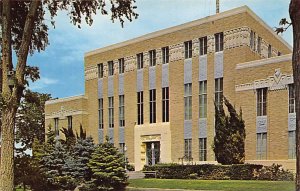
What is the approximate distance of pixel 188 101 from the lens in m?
42.6

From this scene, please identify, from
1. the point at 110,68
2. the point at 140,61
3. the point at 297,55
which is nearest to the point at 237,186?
the point at 297,55

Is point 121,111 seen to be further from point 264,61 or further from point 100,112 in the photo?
point 264,61

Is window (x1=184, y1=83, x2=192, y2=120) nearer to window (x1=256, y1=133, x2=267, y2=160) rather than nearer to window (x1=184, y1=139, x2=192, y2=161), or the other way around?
window (x1=184, y1=139, x2=192, y2=161)

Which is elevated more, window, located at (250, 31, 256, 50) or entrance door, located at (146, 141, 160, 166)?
window, located at (250, 31, 256, 50)

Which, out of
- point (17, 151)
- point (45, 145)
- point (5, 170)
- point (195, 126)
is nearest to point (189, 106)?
point (195, 126)

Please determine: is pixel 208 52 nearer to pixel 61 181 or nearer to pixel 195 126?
pixel 195 126

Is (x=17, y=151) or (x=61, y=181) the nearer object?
(x=17, y=151)

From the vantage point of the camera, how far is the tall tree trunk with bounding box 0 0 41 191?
12094 millimetres

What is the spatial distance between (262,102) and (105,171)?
1531cm

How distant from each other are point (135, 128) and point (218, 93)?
1007 centimetres

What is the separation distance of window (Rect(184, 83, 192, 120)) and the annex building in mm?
85

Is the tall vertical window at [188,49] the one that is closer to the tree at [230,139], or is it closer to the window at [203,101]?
the window at [203,101]

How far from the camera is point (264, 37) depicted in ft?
139

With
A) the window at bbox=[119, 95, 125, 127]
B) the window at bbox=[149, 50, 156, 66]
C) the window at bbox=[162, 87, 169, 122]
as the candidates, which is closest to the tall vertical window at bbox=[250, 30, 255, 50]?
the window at bbox=[162, 87, 169, 122]
